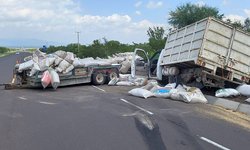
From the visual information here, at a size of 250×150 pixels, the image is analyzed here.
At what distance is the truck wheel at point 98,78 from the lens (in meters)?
21.7

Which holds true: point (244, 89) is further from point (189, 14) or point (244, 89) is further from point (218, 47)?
point (189, 14)

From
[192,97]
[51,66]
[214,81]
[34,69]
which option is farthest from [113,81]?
[192,97]

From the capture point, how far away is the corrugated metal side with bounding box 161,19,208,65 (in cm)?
1606

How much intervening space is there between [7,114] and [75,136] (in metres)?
3.95

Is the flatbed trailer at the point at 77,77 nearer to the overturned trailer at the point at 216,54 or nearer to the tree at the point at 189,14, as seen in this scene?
the overturned trailer at the point at 216,54

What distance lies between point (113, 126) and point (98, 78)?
465 inches

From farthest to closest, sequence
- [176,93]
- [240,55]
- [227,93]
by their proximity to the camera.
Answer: [240,55] → [176,93] → [227,93]

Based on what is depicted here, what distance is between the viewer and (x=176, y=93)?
1551 cm

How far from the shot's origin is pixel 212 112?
12.7m

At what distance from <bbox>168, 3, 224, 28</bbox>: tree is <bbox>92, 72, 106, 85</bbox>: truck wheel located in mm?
20855

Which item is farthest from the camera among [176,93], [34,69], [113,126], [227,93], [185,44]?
[34,69]

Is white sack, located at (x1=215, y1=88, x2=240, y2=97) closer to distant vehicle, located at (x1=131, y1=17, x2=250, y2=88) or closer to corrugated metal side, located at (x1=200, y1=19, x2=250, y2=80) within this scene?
distant vehicle, located at (x1=131, y1=17, x2=250, y2=88)

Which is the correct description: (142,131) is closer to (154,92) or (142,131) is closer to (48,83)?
(154,92)

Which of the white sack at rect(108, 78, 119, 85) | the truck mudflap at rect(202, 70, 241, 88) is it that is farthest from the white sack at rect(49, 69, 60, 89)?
the truck mudflap at rect(202, 70, 241, 88)
